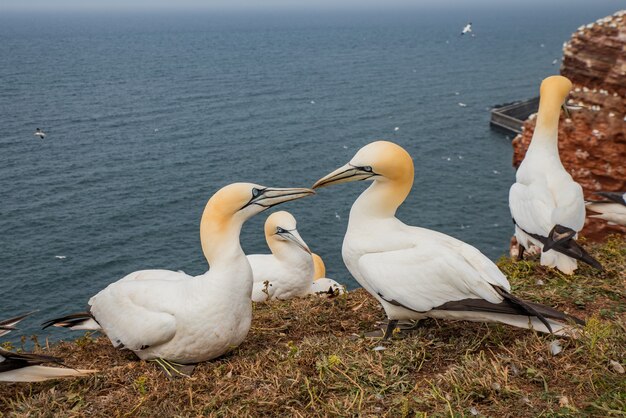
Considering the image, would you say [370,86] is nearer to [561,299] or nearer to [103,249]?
[103,249]

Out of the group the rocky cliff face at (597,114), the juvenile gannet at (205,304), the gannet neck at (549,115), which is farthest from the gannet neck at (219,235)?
the rocky cliff face at (597,114)

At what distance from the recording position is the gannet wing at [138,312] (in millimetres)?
5422

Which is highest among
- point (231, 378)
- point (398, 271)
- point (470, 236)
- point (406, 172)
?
point (406, 172)

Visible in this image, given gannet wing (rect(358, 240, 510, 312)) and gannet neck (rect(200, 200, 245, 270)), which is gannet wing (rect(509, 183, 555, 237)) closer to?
gannet wing (rect(358, 240, 510, 312))

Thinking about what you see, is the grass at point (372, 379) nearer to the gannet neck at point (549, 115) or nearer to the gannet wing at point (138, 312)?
the gannet wing at point (138, 312)

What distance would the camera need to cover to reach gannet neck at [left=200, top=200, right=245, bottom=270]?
557cm

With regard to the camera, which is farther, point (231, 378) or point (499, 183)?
point (499, 183)

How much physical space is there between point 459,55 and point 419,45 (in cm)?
2144

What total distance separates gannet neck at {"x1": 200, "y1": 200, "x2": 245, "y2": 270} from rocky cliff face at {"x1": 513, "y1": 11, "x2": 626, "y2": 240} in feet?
39.8

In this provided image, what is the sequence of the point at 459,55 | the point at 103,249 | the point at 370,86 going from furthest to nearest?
the point at 459,55 < the point at 370,86 < the point at 103,249

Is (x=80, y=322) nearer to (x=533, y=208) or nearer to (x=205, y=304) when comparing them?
(x=205, y=304)

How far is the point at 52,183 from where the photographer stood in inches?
1570

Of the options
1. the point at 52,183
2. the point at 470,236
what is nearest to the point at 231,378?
the point at 470,236

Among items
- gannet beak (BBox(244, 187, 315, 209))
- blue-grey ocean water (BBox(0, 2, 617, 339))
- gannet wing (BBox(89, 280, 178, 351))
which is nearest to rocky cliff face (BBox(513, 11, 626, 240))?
gannet beak (BBox(244, 187, 315, 209))
